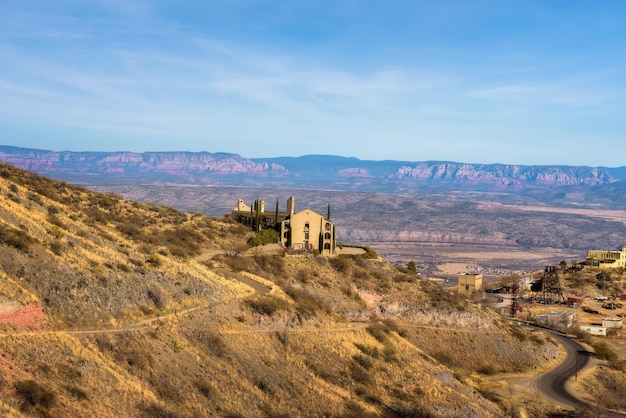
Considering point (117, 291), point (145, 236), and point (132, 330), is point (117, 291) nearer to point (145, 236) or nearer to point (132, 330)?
point (132, 330)

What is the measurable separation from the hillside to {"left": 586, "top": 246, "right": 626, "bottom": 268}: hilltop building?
3404 inches

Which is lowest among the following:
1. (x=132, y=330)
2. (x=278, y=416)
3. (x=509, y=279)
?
(x=509, y=279)

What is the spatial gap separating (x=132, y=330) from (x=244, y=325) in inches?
411

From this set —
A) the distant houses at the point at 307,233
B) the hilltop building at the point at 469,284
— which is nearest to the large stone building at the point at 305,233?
the distant houses at the point at 307,233

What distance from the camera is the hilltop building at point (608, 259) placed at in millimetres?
148875

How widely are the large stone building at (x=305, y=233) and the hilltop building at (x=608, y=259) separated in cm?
9519

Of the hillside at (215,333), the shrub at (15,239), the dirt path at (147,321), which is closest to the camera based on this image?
the hillside at (215,333)

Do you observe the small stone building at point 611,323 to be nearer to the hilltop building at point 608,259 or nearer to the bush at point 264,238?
the bush at point 264,238

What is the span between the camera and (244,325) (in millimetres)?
46000

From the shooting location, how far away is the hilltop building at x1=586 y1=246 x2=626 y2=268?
488 ft

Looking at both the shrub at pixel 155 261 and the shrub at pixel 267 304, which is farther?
the shrub at pixel 155 261

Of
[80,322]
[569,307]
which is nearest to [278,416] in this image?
[80,322]

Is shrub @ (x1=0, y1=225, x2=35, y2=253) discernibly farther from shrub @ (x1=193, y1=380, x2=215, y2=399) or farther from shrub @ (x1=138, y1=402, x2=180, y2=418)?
shrub @ (x1=138, y1=402, x2=180, y2=418)

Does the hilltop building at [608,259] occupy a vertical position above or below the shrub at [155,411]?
below
